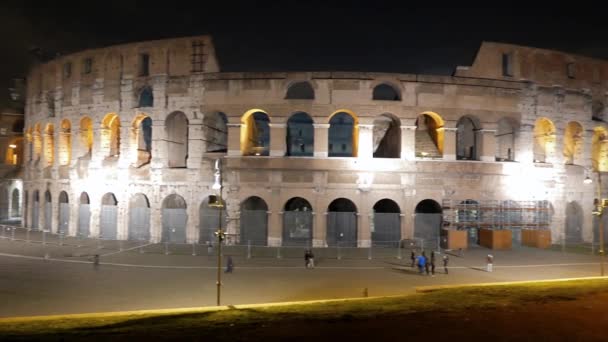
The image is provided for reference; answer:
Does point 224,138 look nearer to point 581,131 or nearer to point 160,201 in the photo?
point 160,201

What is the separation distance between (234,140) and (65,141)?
51.3 ft

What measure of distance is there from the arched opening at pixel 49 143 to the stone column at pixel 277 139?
19.8 metres

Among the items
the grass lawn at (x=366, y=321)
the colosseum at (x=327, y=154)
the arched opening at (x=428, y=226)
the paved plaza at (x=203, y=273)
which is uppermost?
the colosseum at (x=327, y=154)

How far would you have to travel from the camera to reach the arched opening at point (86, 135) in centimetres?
3159

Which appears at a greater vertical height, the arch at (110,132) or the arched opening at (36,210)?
the arch at (110,132)

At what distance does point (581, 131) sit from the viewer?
31031mm

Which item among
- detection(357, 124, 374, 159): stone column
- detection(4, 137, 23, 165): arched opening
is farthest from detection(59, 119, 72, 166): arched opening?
detection(357, 124, 374, 159): stone column

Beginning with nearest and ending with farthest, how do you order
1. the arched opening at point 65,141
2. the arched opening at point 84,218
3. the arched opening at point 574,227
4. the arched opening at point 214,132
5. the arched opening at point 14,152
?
1. the arched opening at point 214,132
2. the arched opening at point 574,227
3. the arched opening at point 84,218
4. the arched opening at point 65,141
5. the arched opening at point 14,152

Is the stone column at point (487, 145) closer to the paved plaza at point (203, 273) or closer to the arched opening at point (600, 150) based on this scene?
the paved plaza at point (203, 273)

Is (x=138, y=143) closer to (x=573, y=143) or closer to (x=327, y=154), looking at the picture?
(x=327, y=154)

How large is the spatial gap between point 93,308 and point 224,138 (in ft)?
70.2

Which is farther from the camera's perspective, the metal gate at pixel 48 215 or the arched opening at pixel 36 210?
the arched opening at pixel 36 210

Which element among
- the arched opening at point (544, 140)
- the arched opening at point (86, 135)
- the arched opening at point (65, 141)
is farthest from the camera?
the arched opening at point (65, 141)

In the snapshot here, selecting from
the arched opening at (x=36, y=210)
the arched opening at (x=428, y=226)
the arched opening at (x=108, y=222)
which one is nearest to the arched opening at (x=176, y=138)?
the arched opening at (x=108, y=222)
